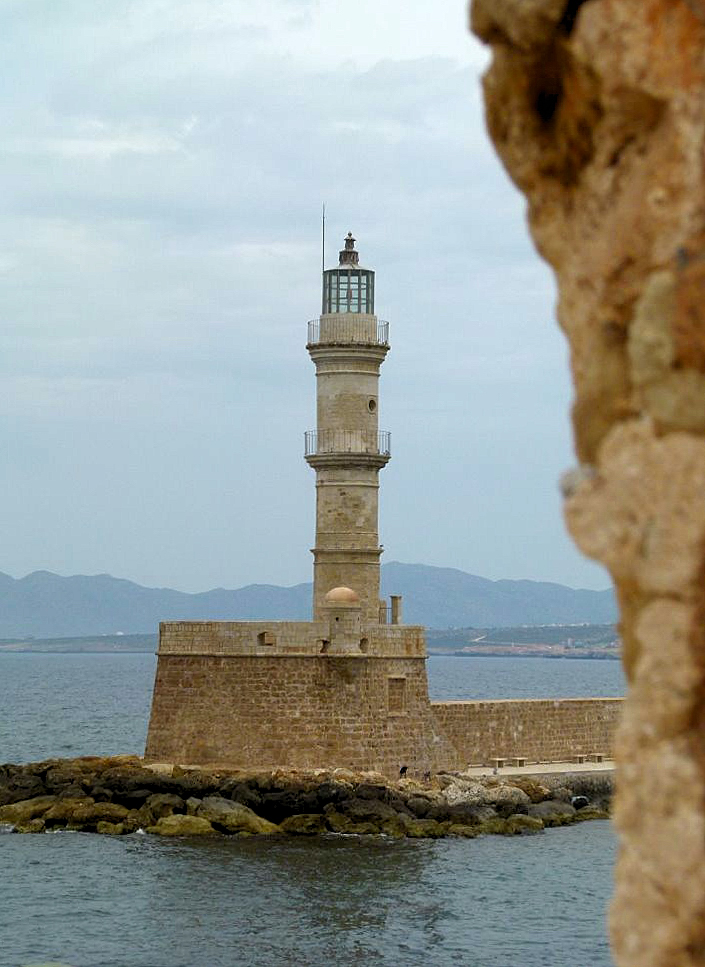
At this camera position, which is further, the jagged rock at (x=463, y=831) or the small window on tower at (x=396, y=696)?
the small window on tower at (x=396, y=696)

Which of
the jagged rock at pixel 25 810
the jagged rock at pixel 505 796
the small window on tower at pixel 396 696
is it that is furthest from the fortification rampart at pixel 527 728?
the jagged rock at pixel 25 810

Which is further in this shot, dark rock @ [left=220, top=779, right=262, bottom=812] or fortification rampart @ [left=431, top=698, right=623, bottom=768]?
fortification rampart @ [left=431, top=698, right=623, bottom=768]

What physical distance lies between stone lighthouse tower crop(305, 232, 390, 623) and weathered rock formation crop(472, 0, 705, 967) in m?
27.9

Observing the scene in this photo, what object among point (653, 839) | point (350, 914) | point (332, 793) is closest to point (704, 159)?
point (653, 839)

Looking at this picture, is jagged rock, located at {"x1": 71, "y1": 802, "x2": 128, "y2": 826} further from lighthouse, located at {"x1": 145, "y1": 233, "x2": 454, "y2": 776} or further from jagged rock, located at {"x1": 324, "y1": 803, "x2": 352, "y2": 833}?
jagged rock, located at {"x1": 324, "y1": 803, "x2": 352, "y2": 833}

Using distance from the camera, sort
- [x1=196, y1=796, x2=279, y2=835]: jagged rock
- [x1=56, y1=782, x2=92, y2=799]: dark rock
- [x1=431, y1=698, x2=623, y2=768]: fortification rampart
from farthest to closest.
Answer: [x1=431, y1=698, x2=623, y2=768]: fortification rampart, [x1=56, y1=782, x2=92, y2=799]: dark rock, [x1=196, y1=796, x2=279, y2=835]: jagged rock

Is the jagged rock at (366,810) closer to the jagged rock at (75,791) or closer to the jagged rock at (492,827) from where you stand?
the jagged rock at (492,827)

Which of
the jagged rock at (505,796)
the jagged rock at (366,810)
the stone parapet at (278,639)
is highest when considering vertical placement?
the stone parapet at (278,639)

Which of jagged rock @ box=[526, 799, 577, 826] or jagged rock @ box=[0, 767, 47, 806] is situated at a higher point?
jagged rock @ box=[0, 767, 47, 806]

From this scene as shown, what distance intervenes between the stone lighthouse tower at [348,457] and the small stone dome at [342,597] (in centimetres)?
138

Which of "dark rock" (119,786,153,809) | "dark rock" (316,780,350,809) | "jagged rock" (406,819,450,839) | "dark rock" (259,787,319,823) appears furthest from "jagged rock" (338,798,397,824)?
"dark rock" (119,786,153,809)

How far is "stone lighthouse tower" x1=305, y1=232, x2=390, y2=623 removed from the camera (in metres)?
31.4

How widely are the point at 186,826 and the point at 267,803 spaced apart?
1.36 m

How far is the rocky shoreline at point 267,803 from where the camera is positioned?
27.7 meters
